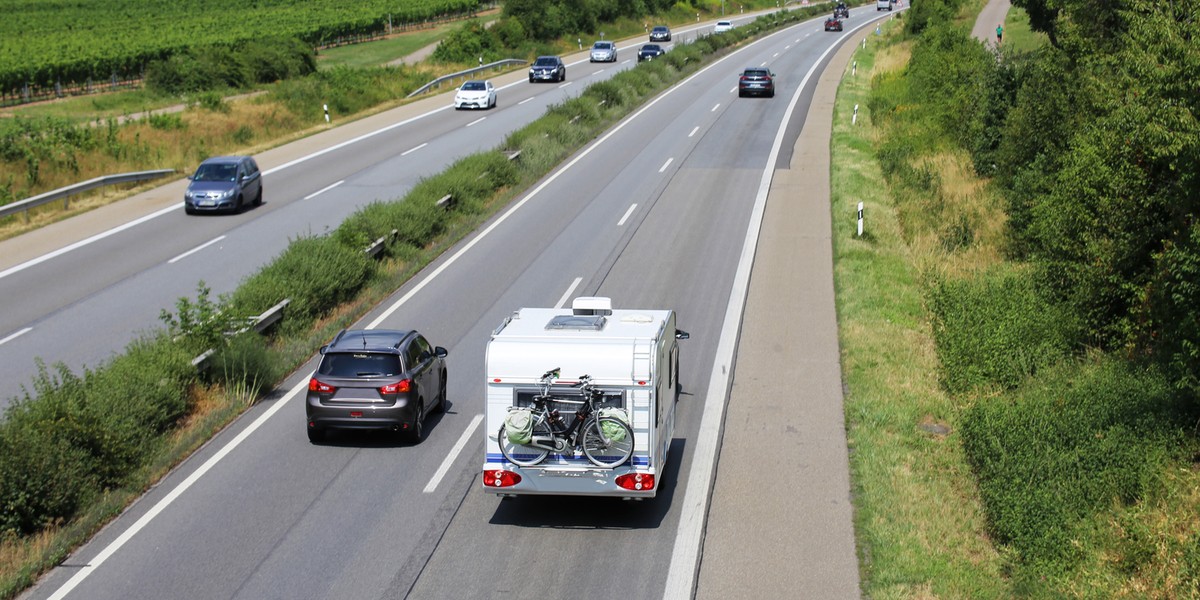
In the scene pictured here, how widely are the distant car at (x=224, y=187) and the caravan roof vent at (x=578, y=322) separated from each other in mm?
21804

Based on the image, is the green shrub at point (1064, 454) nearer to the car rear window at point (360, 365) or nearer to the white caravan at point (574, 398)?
the white caravan at point (574, 398)

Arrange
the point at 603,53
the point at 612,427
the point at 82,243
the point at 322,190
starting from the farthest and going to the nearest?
the point at 603,53, the point at 322,190, the point at 82,243, the point at 612,427

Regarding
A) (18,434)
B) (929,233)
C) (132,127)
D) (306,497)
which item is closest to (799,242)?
(929,233)

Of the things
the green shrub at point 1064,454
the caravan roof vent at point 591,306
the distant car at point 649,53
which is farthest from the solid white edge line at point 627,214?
the distant car at point 649,53

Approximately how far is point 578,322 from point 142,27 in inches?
3998

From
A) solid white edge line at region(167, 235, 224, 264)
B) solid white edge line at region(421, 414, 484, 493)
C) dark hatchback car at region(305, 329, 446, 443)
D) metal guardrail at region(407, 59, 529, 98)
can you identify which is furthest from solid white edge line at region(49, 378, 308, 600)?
metal guardrail at region(407, 59, 529, 98)

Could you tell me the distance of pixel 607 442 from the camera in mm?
12320

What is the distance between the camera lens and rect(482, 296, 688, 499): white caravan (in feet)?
40.9

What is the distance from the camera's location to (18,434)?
13242 mm

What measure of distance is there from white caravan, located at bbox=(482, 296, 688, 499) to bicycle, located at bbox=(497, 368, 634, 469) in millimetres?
28

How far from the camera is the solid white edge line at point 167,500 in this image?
38.5ft

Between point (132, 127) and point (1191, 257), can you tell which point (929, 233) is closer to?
point (1191, 257)

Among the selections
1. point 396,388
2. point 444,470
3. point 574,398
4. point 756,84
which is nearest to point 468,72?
point 756,84

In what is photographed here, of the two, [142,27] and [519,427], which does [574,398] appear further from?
[142,27]
